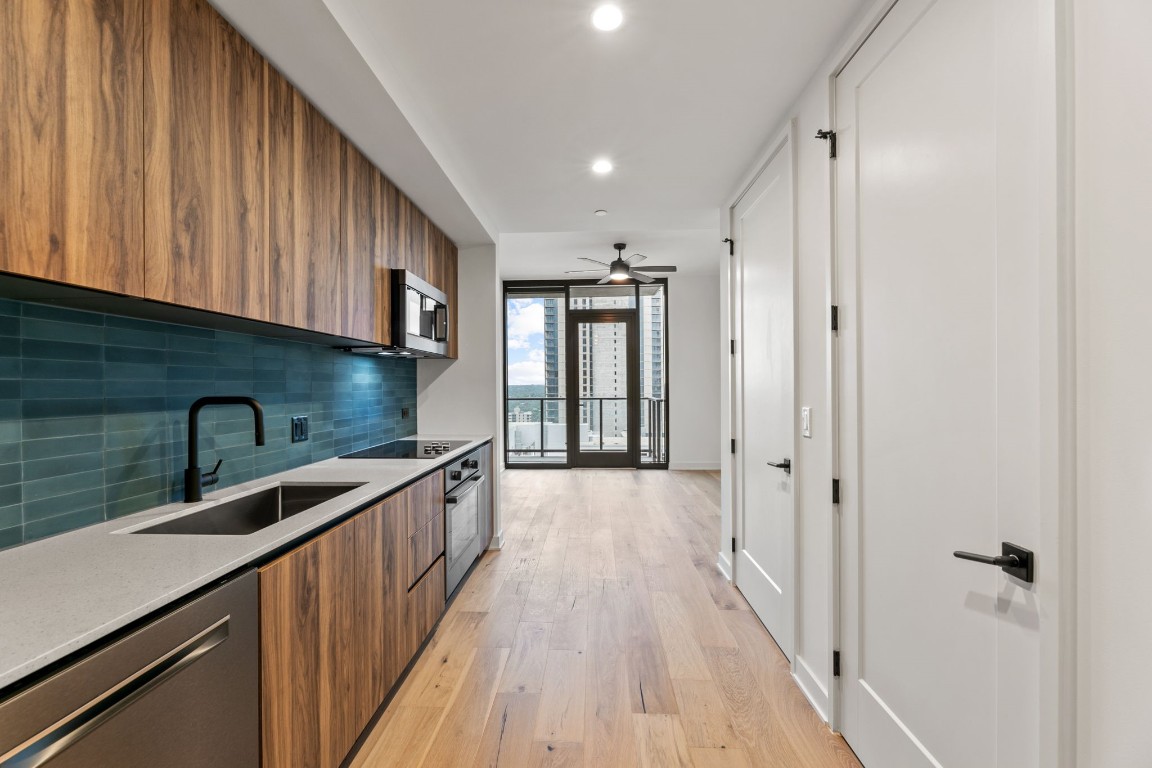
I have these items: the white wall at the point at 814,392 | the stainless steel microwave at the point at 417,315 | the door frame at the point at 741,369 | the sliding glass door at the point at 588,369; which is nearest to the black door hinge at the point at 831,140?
the white wall at the point at 814,392

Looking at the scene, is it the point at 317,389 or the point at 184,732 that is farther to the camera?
the point at 317,389

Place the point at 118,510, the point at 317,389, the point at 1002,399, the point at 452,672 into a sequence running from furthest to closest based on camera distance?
the point at 317,389, the point at 452,672, the point at 118,510, the point at 1002,399

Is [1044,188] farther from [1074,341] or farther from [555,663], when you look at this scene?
[555,663]

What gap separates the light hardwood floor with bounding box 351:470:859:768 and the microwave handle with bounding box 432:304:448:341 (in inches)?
62.9

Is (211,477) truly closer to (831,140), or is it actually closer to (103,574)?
(103,574)

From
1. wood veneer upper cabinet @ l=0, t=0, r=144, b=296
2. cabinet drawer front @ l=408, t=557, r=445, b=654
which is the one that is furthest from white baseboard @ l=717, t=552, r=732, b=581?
wood veneer upper cabinet @ l=0, t=0, r=144, b=296

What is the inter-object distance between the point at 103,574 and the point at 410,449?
2046 mm

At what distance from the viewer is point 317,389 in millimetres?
2576

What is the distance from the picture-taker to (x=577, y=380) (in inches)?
283

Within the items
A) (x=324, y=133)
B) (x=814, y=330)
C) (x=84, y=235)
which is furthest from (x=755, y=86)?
(x=84, y=235)

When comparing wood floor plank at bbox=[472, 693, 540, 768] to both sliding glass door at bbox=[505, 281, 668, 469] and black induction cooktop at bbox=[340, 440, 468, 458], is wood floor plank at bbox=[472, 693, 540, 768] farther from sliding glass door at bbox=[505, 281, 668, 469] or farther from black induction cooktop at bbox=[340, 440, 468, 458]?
sliding glass door at bbox=[505, 281, 668, 469]

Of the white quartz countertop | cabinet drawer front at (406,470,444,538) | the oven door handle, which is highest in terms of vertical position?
the white quartz countertop

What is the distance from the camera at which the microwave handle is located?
3.19 m

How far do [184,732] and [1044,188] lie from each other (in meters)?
1.96
